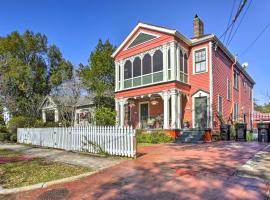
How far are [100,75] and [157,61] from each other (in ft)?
30.9

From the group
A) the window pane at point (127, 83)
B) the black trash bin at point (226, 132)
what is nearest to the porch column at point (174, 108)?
the black trash bin at point (226, 132)

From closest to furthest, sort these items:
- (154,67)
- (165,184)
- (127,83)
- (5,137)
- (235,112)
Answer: (165,184)
(154,67)
(5,137)
(127,83)
(235,112)

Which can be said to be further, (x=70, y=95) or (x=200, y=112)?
(x=70, y=95)

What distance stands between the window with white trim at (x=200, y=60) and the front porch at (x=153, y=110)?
85.7 inches

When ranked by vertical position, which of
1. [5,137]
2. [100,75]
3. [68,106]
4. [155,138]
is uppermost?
[100,75]

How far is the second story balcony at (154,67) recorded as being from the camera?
52.1ft

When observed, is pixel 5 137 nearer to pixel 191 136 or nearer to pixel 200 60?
pixel 191 136

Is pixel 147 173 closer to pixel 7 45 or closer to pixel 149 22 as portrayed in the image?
pixel 149 22

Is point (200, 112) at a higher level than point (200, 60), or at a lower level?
lower

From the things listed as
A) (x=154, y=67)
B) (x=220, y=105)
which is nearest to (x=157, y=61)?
(x=154, y=67)

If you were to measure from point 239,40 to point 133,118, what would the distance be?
10.4 m

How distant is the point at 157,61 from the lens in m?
17.0

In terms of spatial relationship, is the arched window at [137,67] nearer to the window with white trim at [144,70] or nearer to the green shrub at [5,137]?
the window with white trim at [144,70]

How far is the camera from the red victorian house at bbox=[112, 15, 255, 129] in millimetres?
15922
